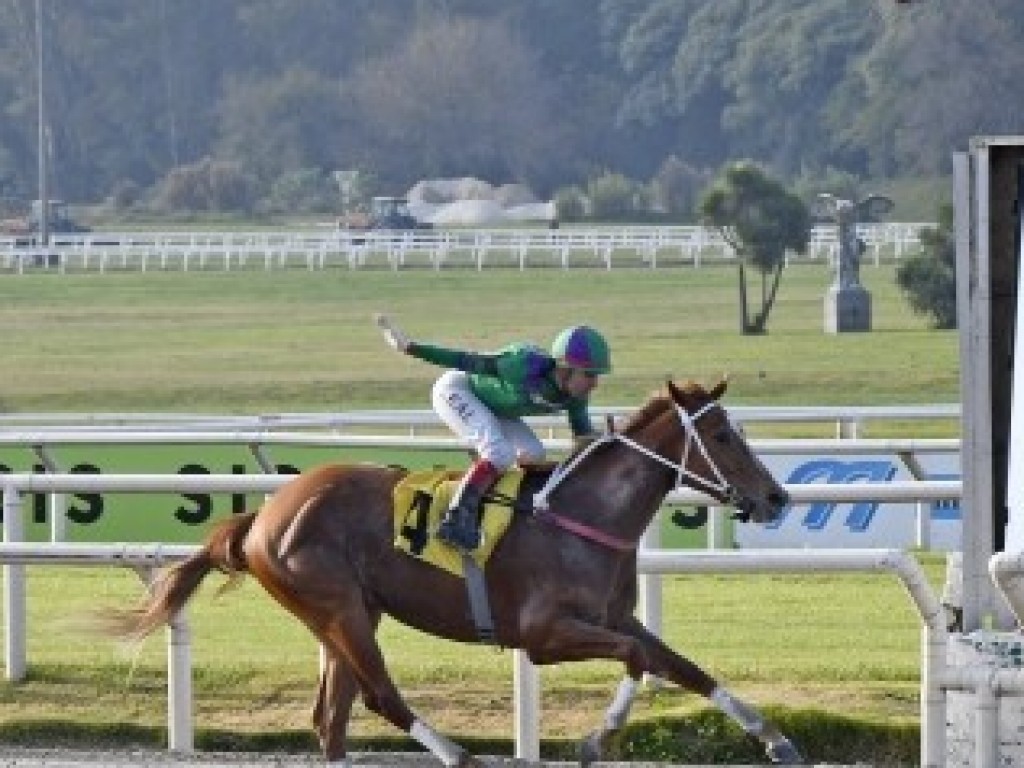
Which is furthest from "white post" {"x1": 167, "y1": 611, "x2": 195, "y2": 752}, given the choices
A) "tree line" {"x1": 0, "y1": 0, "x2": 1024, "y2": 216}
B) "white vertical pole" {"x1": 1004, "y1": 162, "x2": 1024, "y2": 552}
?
"tree line" {"x1": 0, "y1": 0, "x2": 1024, "y2": 216}

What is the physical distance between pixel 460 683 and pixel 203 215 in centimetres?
6544

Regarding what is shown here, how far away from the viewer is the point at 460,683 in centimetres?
991

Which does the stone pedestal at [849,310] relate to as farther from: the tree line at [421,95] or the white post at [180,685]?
the white post at [180,685]

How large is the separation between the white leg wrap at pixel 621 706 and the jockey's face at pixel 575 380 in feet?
2.60

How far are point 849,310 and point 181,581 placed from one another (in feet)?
98.7

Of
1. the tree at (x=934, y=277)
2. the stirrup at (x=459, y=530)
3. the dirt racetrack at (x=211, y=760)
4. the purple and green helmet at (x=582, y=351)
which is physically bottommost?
the tree at (x=934, y=277)

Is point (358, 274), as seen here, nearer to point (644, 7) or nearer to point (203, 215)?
point (203, 215)

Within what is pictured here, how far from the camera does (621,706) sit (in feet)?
28.2

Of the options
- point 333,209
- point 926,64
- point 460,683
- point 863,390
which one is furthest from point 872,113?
point 460,683

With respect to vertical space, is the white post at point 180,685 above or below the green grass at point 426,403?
above

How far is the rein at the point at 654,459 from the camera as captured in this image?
890cm

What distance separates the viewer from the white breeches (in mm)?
9008

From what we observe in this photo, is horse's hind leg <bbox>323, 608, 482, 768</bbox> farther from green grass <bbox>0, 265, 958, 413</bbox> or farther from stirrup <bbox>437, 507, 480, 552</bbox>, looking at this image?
green grass <bbox>0, 265, 958, 413</bbox>

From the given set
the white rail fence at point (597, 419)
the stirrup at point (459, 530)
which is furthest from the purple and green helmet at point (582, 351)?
the white rail fence at point (597, 419)
